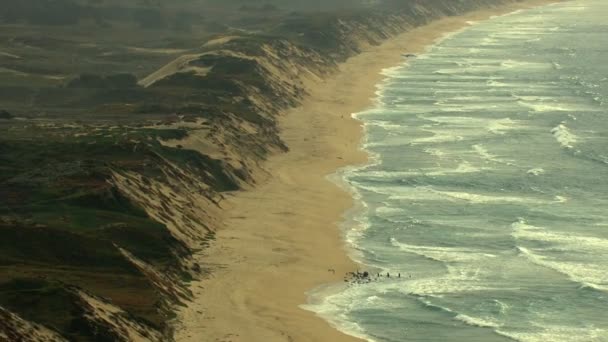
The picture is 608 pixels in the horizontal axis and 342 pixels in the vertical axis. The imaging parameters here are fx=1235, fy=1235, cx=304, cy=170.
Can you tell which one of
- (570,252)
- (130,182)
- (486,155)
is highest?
(130,182)

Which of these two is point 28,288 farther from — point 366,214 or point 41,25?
point 41,25

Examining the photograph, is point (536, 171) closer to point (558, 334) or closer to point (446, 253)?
point (446, 253)

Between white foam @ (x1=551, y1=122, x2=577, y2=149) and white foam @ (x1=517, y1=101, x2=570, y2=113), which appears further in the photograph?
white foam @ (x1=517, y1=101, x2=570, y2=113)

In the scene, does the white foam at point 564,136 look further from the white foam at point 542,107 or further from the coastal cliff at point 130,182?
the coastal cliff at point 130,182

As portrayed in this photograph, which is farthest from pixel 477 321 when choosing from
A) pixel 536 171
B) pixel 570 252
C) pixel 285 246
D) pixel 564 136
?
pixel 564 136

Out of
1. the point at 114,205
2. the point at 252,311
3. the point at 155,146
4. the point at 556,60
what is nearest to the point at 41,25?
the point at 556,60

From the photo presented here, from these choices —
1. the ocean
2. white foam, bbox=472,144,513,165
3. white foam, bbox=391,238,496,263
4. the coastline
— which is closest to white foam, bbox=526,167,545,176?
the ocean

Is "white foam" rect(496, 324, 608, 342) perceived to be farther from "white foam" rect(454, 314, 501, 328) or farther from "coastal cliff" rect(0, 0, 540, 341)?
"coastal cliff" rect(0, 0, 540, 341)
